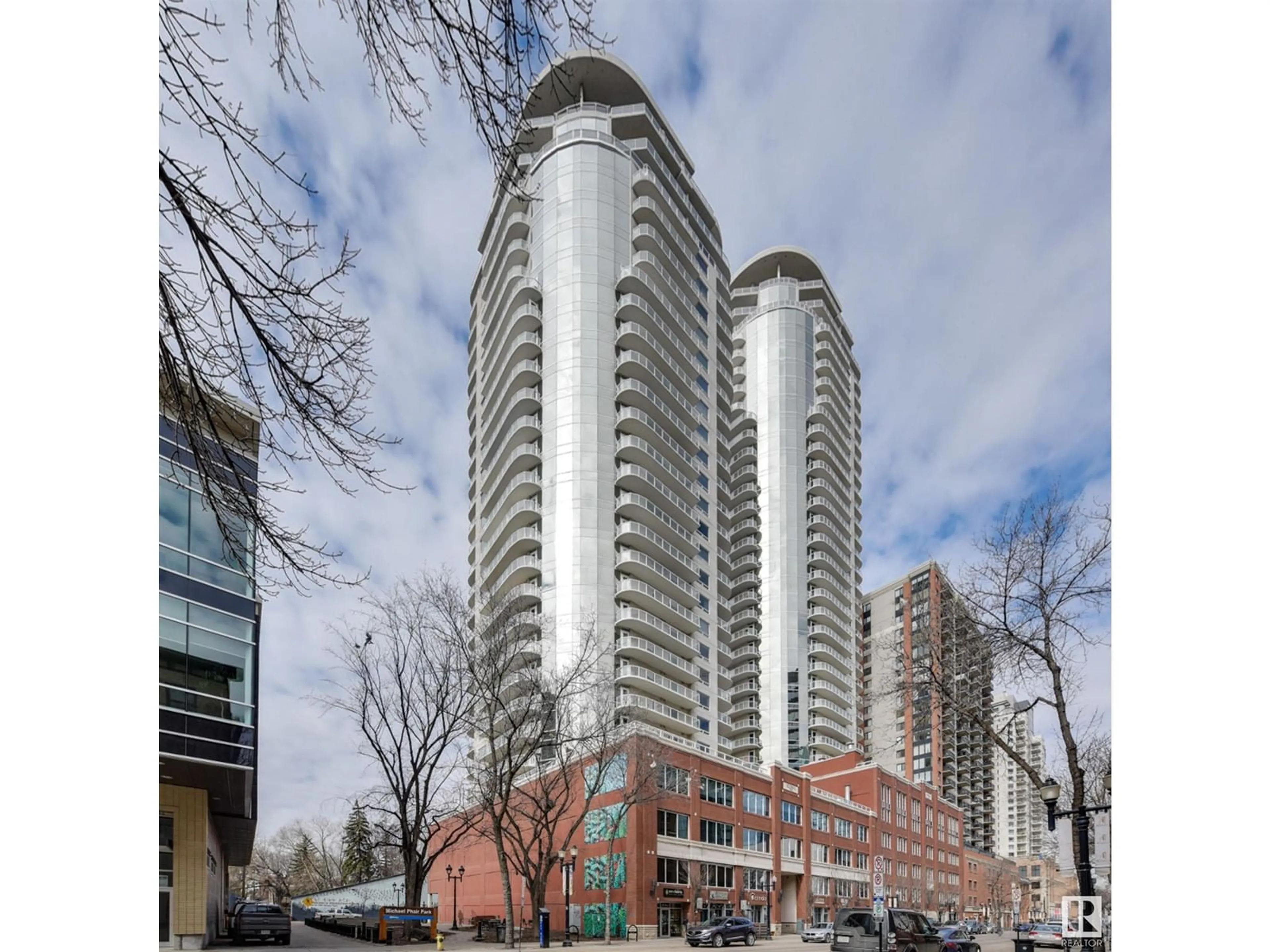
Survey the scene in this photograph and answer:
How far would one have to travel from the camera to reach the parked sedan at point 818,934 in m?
27.5

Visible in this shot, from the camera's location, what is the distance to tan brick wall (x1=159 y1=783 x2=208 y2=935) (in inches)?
349

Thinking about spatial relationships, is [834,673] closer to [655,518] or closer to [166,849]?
[655,518]

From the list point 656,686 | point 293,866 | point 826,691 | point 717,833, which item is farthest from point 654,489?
point 826,691

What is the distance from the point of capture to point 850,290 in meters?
6.20

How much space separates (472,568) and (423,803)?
2680 cm

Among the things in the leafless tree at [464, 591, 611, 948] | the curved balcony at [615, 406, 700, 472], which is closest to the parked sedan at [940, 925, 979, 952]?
the leafless tree at [464, 591, 611, 948]

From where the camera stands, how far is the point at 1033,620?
31.7ft

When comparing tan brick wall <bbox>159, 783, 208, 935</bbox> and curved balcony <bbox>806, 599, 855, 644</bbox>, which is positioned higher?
curved balcony <bbox>806, 599, 855, 644</bbox>

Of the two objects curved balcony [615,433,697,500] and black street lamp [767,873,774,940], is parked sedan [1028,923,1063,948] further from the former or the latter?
curved balcony [615,433,697,500]

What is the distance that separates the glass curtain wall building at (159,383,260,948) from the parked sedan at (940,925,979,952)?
9.76 m

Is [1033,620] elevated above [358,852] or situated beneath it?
elevated above

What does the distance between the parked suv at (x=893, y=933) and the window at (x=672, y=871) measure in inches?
579

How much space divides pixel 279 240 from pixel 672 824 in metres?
27.8
